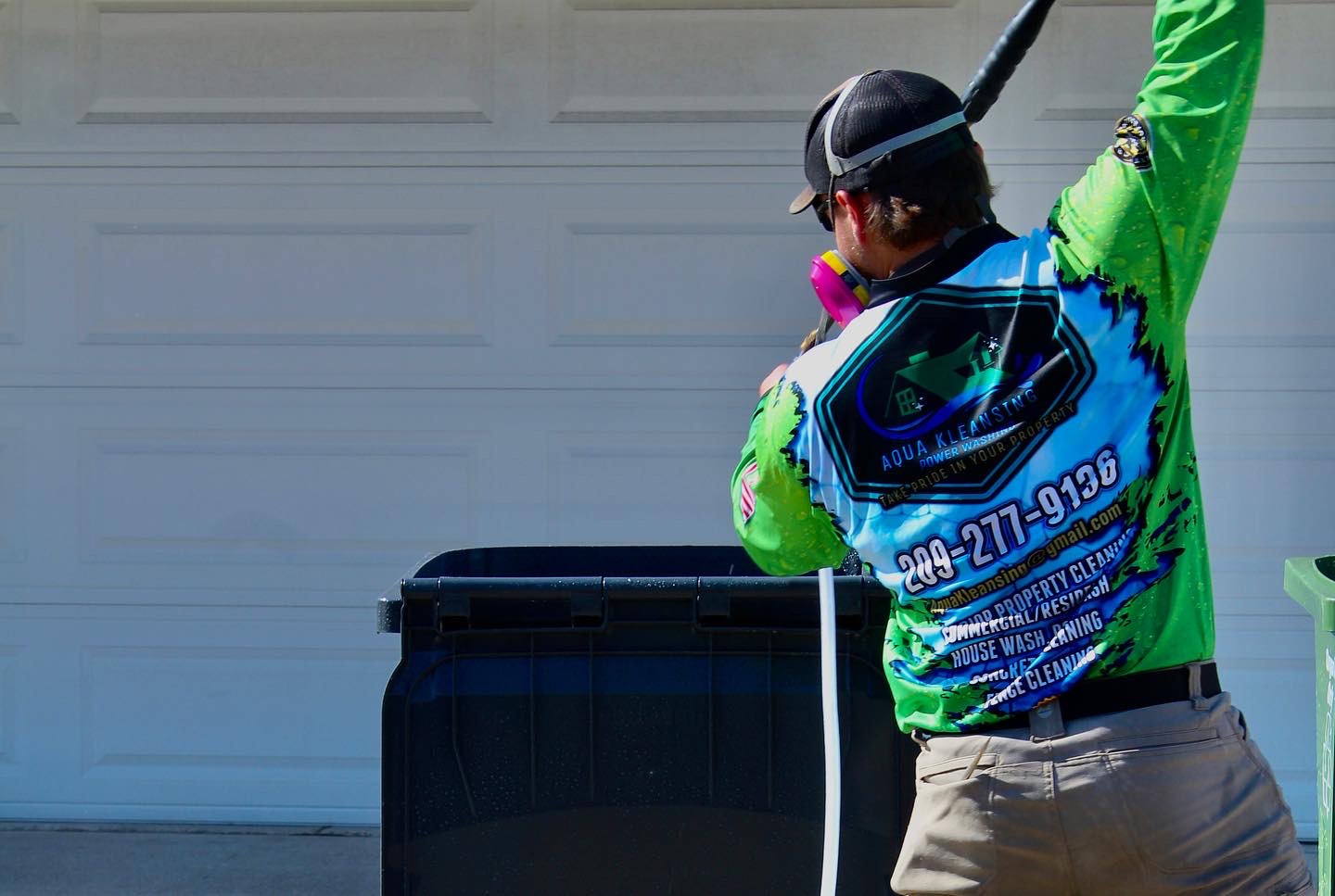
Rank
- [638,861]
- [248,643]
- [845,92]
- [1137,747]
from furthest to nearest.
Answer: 1. [248,643]
2. [638,861]
3. [845,92]
4. [1137,747]

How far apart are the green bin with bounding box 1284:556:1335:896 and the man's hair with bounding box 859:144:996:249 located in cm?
85

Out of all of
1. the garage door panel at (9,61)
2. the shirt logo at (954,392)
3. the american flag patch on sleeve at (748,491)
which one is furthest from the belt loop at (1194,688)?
the garage door panel at (9,61)

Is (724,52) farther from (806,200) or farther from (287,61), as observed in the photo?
(806,200)

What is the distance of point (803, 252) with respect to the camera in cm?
421

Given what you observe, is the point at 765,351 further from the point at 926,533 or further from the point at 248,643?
the point at 926,533

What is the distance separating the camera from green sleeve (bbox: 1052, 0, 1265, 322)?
1.53 meters

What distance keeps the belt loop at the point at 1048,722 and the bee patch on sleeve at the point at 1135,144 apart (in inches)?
23.2

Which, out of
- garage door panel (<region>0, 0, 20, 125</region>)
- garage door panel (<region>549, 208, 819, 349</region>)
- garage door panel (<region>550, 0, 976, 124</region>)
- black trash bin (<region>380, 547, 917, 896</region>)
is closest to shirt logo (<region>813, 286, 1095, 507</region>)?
black trash bin (<region>380, 547, 917, 896</region>)

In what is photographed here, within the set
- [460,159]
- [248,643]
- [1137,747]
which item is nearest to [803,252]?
[460,159]

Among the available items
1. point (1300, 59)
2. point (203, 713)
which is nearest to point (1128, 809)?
point (1300, 59)

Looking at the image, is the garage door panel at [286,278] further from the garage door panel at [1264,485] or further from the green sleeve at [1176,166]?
the green sleeve at [1176,166]

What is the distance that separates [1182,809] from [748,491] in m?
0.62

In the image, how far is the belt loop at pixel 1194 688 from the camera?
161cm

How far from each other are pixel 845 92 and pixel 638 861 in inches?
40.7
